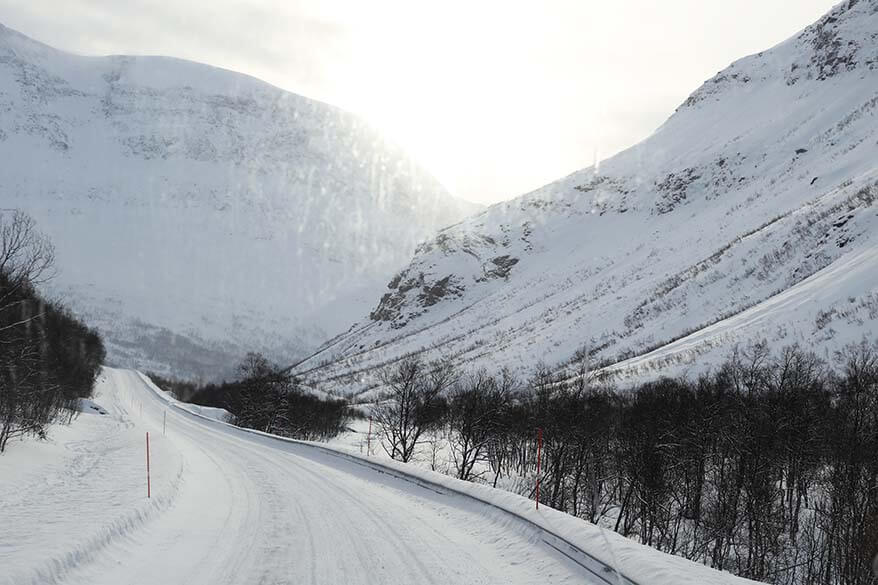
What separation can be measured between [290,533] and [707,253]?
92.3 meters

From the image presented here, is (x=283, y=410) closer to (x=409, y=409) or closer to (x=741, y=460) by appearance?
(x=409, y=409)

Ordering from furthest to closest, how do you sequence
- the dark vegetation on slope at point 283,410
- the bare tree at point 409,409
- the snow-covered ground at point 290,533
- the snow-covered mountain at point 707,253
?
the dark vegetation on slope at point 283,410 < the snow-covered mountain at point 707,253 < the bare tree at point 409,409 < the snow-covered ground at point 290,533

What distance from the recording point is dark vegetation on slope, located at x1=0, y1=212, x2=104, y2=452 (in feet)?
71.6

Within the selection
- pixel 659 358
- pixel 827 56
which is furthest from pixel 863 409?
pixel 827 56

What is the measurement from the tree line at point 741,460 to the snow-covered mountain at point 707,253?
235 inches

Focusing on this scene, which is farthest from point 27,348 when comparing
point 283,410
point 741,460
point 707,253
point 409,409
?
point 707,253

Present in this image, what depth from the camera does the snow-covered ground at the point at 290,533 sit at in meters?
8.78

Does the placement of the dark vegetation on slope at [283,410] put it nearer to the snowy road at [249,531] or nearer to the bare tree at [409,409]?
the bare tree at [409,409]

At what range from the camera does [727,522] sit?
3144 centimetres

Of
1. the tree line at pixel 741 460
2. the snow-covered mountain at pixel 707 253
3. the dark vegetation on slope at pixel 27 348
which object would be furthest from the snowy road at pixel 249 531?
the snow-covered mountain at pixel 707 253

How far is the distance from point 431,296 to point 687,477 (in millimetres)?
159735

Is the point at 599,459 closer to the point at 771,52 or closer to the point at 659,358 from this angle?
the point at 659,358

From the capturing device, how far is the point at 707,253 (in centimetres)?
9238

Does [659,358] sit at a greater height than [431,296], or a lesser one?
lesser
